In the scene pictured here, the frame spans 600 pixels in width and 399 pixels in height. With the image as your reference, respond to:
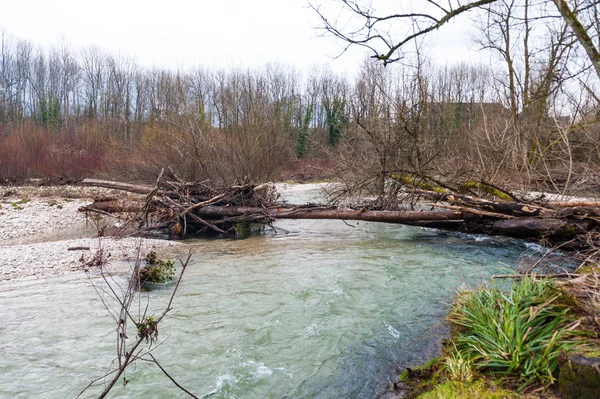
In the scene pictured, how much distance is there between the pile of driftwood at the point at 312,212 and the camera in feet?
29.0

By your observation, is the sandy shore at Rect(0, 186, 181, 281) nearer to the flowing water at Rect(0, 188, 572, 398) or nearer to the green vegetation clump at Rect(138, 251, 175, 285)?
the green vegetation clump at Rect(138, 251, 175, 285)

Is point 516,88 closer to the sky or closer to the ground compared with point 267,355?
closer to the sky

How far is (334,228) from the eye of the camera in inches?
543

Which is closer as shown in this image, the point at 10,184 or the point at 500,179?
the point at 500,179

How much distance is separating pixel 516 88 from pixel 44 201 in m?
20.1

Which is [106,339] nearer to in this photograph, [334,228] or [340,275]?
[340,275]

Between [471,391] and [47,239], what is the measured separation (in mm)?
11879

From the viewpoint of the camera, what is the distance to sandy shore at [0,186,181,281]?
848cm

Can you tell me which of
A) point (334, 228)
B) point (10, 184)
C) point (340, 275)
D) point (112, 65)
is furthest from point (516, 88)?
point (112, 65)

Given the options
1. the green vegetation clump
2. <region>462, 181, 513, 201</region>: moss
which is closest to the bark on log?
<region>462, 181, 513, 201</region>: moss

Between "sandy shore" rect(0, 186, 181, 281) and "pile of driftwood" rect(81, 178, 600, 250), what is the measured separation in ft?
3.33

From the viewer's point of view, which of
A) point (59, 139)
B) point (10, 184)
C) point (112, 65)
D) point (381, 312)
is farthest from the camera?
point (112, 65)

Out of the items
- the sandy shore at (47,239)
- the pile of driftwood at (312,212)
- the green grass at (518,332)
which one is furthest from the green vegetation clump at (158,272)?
the green grass at (518,332)

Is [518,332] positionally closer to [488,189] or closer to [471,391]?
[471,391]
